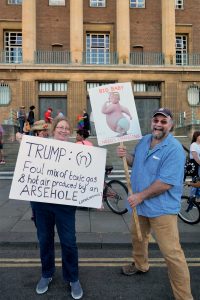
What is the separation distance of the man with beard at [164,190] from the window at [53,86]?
1069 inches

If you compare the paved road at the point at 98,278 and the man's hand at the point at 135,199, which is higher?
the man's hand at the point at 135,199

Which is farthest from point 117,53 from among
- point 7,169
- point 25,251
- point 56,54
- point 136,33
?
point 25,251

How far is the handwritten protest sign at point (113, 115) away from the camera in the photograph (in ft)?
14.7

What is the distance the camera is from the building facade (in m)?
29.9

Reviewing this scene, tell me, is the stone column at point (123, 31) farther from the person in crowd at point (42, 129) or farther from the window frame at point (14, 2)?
the person in crowd at point (42, 129)

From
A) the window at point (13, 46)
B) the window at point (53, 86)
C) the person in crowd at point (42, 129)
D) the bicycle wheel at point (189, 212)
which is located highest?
the window at point (13, 46)

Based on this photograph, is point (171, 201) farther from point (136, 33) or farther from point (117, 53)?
point (136, 33)

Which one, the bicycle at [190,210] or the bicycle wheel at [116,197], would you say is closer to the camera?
the bicycle at [190,210]

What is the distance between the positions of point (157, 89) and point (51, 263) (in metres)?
28.5

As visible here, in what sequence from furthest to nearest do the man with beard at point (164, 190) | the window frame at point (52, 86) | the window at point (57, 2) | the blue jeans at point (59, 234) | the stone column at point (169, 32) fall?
the window at point (57, 2) → the stone column at point (169, 32) → the window frame at point (52, 86) → the blue jeans at point (59, 234) → the man with beard at point (164, 190)

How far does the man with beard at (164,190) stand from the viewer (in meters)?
3.69

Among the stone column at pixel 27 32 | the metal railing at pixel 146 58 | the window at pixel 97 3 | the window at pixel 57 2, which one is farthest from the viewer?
the window at pixel 97 3

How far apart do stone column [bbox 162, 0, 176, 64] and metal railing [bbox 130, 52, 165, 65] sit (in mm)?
618

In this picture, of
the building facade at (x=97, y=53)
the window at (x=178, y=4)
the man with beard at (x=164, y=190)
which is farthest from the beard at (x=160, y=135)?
the window at (x=178, y=4)
